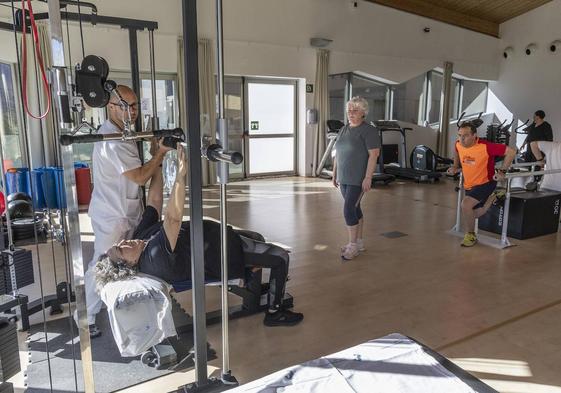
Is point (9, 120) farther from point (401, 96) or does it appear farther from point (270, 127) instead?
point (401, 96)

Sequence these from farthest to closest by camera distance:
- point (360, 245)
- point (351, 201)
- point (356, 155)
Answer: point (360, 245) < point (351, 201) < point (356, 155)

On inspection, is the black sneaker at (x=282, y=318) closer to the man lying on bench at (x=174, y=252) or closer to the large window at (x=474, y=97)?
the man lying on bench at (x=174, y=252)

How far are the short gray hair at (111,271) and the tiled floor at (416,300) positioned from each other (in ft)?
1.86

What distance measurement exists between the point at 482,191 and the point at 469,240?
527 millimetres

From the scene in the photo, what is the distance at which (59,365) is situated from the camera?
2.32 meters

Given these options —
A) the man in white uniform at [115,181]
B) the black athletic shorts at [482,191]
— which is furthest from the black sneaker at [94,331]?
the black athletic shorts at [482,191]

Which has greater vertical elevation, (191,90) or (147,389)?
(191,90)

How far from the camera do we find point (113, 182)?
8.19 ft

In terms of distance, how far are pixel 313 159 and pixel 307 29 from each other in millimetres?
2659

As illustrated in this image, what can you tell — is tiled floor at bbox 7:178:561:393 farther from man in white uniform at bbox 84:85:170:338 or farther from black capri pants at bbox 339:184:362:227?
man in white uniform at bbox 84:85:170:338

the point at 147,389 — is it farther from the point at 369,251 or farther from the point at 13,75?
the point at 13,75

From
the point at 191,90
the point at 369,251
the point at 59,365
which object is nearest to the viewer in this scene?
the point at 191,90

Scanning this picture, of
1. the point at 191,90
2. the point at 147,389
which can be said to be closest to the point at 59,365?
the point at 147,389

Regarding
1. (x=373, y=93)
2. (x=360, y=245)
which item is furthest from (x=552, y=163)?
(x=373, y=93)
